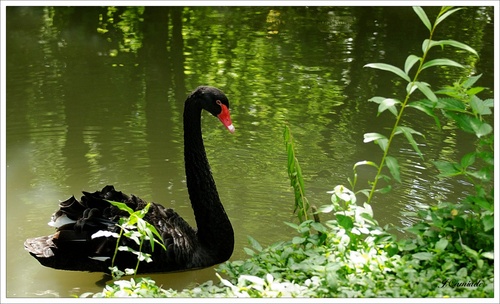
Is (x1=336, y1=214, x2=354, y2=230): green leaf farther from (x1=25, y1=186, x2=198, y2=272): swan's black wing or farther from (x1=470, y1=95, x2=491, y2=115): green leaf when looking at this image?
(x1=25, y1=186, x2=198, y2=272): swan's black wing

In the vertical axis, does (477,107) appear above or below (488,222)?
above

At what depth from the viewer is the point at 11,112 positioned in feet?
21.0

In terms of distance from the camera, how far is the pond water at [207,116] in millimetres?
4742

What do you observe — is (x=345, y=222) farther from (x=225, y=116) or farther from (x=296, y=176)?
(x=225, y=116)

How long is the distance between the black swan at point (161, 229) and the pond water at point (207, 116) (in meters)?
0.11

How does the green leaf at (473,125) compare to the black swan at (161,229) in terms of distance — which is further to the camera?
the black swan at (161,229)

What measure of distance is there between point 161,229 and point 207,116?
2440 mm

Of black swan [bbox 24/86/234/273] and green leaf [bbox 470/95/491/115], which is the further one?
black swan [bbox 24/86/234/273]

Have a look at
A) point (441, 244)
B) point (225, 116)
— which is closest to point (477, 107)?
point (441, 244)

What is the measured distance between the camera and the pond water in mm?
4742

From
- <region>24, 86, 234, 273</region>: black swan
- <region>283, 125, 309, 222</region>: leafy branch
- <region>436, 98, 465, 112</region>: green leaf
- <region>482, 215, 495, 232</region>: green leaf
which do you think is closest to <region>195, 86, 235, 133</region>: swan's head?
<region>24, 86, 234, 273</region>: black swan

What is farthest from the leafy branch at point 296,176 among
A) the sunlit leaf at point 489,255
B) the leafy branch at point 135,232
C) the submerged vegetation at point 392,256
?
the sunlit leaf at point 489,255

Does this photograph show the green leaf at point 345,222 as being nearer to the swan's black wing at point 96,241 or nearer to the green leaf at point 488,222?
the green leaf at point 488,222

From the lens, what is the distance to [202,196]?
4195mm
